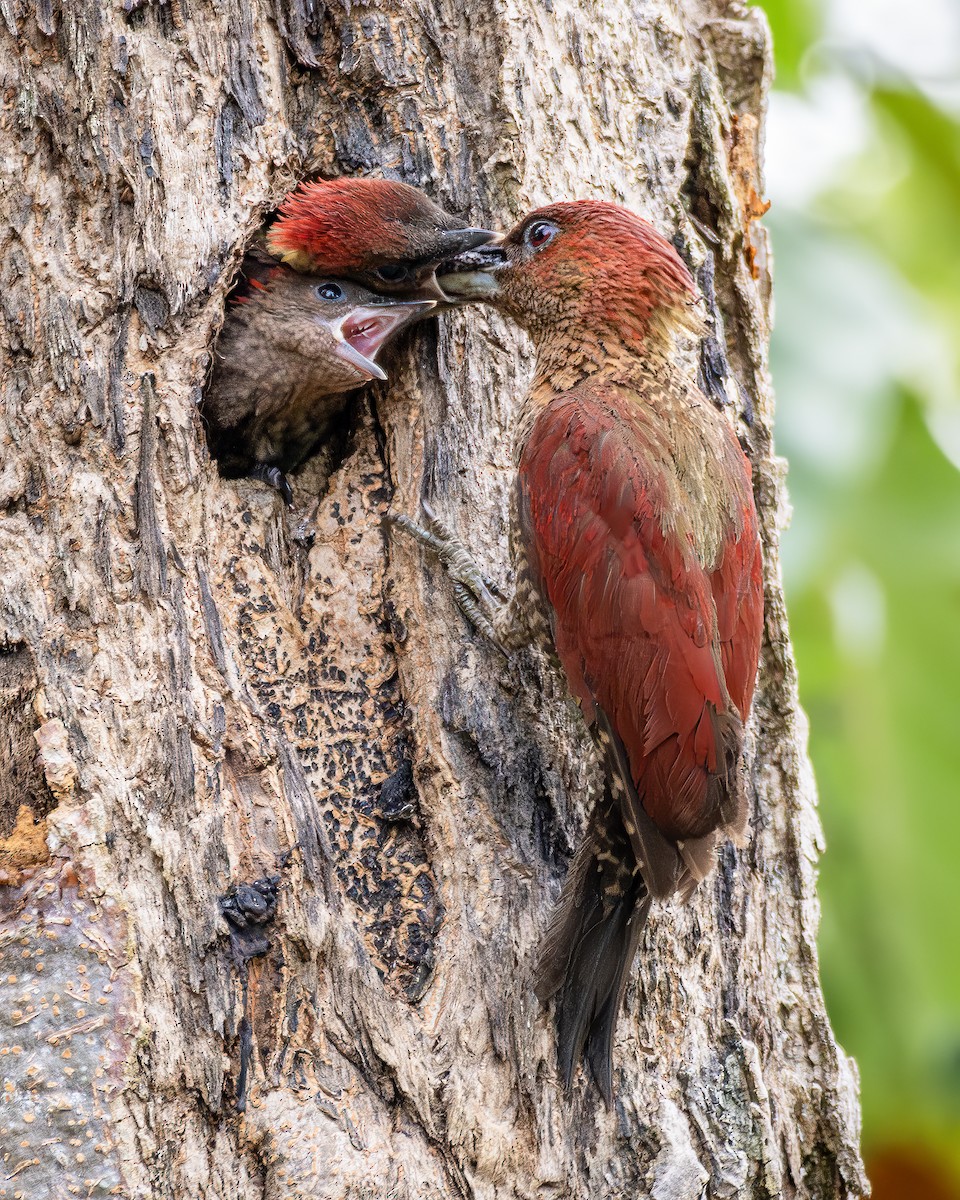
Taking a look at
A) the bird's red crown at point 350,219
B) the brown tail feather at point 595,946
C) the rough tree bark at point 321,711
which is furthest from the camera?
the bird's red crown at point 350,219

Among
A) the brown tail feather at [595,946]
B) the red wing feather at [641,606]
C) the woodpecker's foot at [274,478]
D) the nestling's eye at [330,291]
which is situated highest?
the nestling's eye at [330,291]

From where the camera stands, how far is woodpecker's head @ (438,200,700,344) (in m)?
3.12

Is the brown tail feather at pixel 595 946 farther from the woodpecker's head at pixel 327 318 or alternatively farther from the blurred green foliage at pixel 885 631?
the blurred green foliage at pixel 885 631

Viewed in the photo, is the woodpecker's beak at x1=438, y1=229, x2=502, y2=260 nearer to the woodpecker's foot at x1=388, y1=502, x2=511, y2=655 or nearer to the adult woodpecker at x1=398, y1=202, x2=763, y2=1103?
the adult woodpecker at x1=398, y1=202, x2=763, y2=1103

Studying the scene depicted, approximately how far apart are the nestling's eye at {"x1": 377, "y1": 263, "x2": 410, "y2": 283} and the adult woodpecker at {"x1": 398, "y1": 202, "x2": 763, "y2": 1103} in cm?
17

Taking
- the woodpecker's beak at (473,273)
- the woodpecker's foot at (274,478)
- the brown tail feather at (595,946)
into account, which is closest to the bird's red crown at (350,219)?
the woodpecker's beak at (473,273)

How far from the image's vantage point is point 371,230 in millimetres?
3172

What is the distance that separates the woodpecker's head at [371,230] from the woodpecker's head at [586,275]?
0.06m

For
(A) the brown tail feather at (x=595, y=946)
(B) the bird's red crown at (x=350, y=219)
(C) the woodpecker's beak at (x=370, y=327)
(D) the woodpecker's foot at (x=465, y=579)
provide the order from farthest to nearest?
(C) the woodpecker's beak at (x=370, y=327) < (B) the bird's red crown at (x=350, y=219) < (D) the woodpecker's foot at (x=465, y=579) < (A) the brown tail feather at (x=595, y=946)

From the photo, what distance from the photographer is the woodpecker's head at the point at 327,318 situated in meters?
3.26

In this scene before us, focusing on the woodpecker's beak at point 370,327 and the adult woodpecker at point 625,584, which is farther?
the woodpecker's beak at point 370,327

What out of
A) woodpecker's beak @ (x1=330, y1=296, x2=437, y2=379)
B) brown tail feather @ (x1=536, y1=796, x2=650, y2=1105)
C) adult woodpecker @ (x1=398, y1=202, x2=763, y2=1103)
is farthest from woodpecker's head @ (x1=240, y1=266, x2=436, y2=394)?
brown tail feather @ (x1=536, y1=796, x2=650, y2=1105)

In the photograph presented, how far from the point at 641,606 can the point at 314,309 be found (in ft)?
4.05

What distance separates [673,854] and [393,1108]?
73 cm
